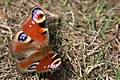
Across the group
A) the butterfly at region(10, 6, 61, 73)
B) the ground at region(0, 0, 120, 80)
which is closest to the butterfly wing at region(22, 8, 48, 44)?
the butterfly at region(10, 6, 61, 73)

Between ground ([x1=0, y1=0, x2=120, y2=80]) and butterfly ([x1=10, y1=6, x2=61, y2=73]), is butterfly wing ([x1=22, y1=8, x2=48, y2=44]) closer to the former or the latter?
butterfly ([x1=10, y1=6, x2=61, y2=73])

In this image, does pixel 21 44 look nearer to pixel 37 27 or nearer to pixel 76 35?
pixel 37 27

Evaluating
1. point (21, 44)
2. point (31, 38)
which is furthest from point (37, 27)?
point (21, 44)

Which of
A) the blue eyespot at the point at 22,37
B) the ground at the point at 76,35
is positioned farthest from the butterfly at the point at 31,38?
the ground at the point at 76,35

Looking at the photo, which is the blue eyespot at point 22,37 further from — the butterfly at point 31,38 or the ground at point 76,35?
the ground at point 76,35

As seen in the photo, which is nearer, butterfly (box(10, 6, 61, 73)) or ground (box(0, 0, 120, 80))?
butterfly (box(10, 6, 61, 73))

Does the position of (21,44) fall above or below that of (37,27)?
below

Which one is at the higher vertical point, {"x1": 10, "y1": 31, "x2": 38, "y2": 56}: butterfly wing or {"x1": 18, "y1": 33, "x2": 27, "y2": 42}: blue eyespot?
{"x1": 18, "y1": 33, "x2": 27, "y2": 42}: blue eyespot

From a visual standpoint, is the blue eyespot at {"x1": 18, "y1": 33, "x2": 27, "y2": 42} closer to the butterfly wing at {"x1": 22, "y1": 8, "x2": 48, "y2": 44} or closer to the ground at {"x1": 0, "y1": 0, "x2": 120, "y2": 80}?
the butterfly wing at {"x1": 22, "y1": 8, "x2": 48, "y2": 44}

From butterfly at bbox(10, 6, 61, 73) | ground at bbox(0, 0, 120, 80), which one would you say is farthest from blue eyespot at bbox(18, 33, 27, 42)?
ground at bbox(0, 0, 120, 80)
